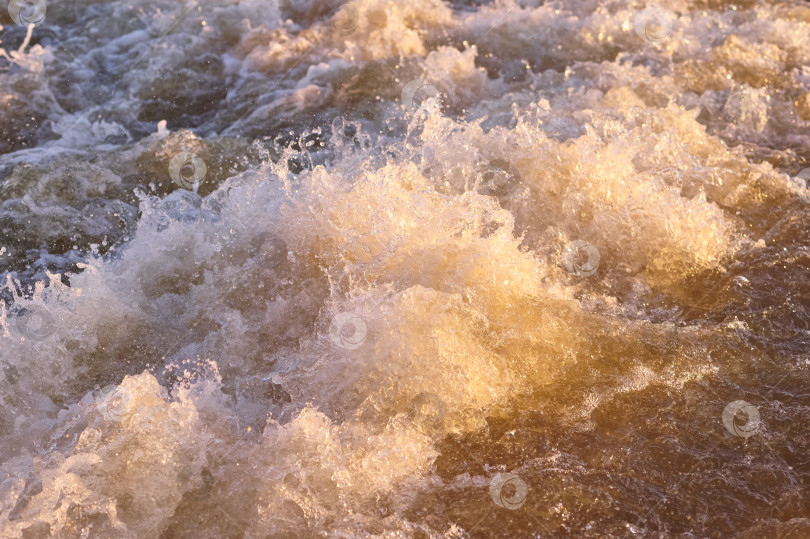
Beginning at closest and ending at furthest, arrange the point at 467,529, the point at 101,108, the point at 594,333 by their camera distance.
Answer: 1. the point at 467,529
2. the point at 594,333
3. the point at 101,108

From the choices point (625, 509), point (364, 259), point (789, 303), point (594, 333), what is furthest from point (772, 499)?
point (364, 259)

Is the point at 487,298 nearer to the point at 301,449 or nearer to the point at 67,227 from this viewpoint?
the point at 301,449

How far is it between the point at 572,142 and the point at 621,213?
0.59 meters

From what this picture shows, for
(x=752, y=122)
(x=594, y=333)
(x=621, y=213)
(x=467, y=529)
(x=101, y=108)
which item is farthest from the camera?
(x=101, y=108)

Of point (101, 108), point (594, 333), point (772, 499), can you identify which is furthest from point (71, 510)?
point (101, 108)

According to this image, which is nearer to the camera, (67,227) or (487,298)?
(487,298)

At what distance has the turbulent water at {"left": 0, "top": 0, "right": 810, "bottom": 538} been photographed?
262 centimetres

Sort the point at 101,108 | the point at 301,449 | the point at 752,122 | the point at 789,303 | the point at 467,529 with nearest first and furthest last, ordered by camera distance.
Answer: the point at 467,529 → the point at 301,449 → the point at 789,303 → the point at 752,122 → the point at 101,108

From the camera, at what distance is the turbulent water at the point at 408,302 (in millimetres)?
2619

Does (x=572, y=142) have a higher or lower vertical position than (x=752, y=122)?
higher

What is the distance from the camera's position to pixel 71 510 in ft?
8.30

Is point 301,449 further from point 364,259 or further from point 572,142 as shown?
point 572,142

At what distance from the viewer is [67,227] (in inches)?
162

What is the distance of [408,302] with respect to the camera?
3.16 meters
